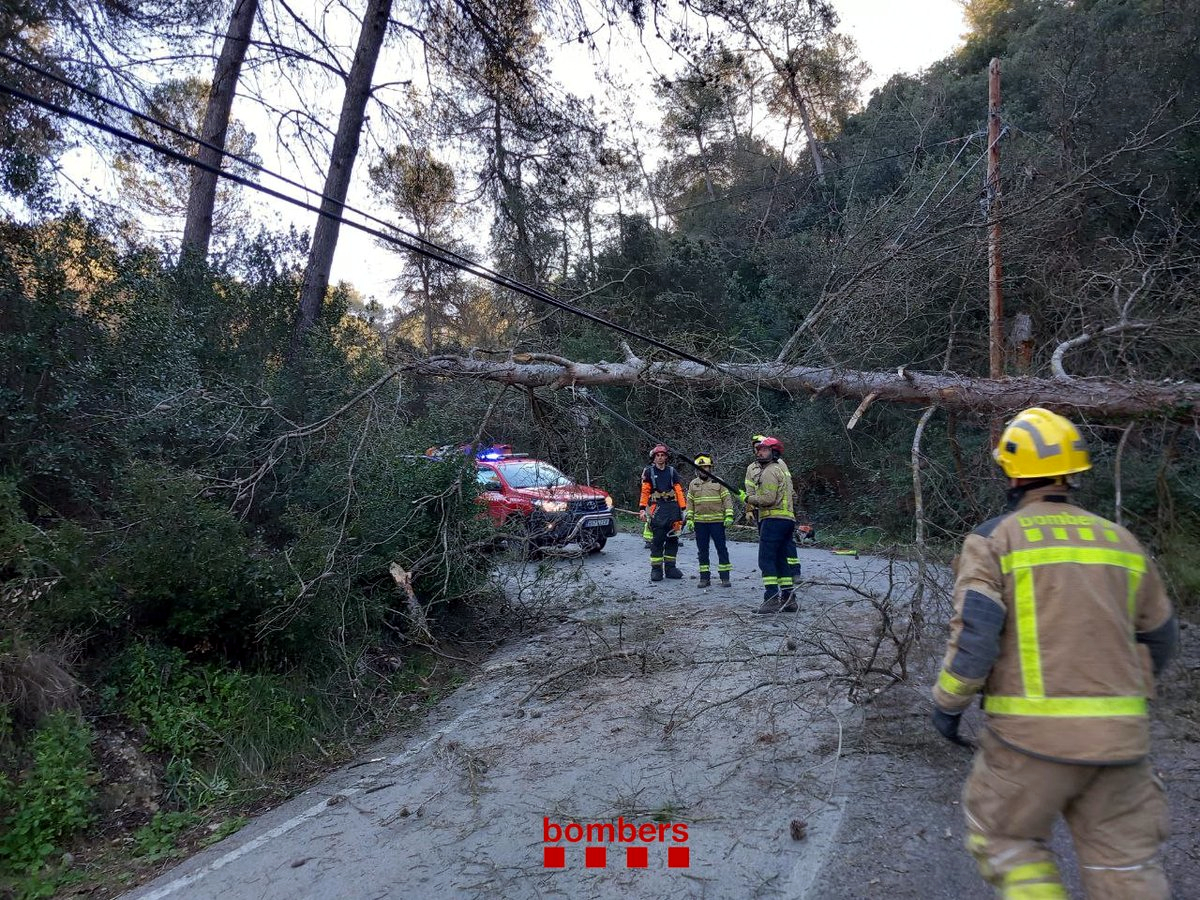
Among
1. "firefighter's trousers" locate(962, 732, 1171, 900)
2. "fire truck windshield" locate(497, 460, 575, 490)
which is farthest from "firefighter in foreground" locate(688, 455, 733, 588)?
"firefighter's trousers" locate(962, 732, 1171, 900)

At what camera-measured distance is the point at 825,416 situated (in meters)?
16.0

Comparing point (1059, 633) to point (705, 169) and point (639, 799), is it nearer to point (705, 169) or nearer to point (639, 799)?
point (639, 799)

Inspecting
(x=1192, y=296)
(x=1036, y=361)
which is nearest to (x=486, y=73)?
(x=1036, y=361)

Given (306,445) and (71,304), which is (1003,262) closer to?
(306,445)

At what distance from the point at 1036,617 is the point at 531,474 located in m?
8.89

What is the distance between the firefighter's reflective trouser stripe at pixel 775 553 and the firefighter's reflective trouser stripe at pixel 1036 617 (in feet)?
17.9

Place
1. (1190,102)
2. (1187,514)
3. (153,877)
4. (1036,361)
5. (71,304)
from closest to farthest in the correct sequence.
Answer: (153,877) < (1187,514) < (71,304) < (1036,361) < (1190,102)

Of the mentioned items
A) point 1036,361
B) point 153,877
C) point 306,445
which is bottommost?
point 153,877

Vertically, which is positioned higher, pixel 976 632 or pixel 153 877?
pixel 976 632

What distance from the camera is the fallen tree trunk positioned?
527 centimetres

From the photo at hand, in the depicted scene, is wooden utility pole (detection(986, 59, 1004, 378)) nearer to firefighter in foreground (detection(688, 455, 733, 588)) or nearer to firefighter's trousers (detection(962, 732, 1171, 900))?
firefighter in foreground (detection(688, 455, 733, 588))

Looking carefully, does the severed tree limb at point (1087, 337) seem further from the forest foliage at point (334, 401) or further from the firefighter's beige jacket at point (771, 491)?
the firefighter's beige jacket at point (771, 491)

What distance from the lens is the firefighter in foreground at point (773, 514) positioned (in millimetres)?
7770

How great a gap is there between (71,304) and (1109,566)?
8.26 metres
